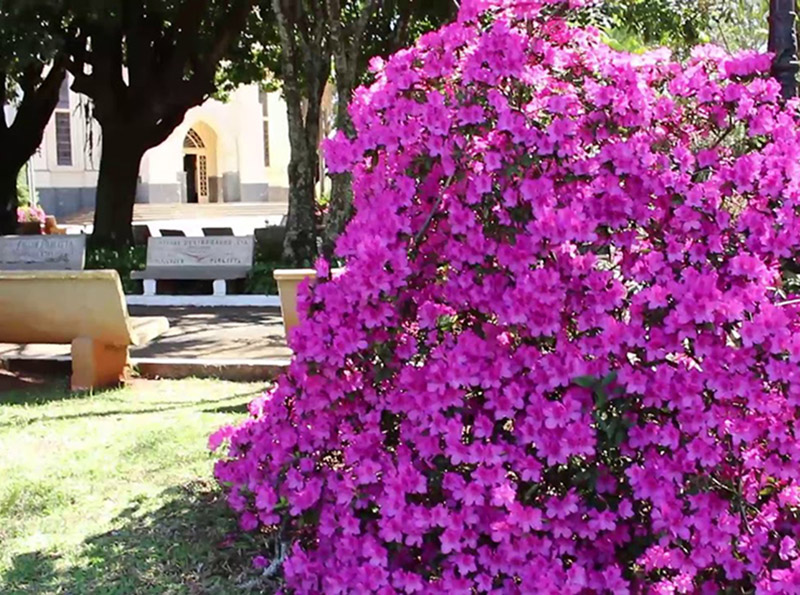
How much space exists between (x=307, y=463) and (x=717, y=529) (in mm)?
1260

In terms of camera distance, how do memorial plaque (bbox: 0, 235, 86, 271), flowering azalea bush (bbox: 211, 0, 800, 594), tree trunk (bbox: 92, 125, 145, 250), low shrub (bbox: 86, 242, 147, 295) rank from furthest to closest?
tree trunk (bbox: 92, 125, 145, 250) → low shrub (bbox: 86, 242, 147, 295) → memorial plaque (bbox: 0, 235, 86, 271) → flowering azalea bush (bbox: 211, 0, 800, 594)

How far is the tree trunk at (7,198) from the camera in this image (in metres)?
20.3

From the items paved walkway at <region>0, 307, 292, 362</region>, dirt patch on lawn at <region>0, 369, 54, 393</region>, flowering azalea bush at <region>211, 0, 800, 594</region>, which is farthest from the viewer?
paved walkway at <region>0, 307, 292, 362</region>

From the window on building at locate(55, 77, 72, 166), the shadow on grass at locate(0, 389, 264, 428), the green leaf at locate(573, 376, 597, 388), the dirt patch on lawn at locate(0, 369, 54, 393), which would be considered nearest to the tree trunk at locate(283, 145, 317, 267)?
the dirt patch on lawn at locate(0, 369, 54, 393)

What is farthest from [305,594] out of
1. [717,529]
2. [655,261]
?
[655,261]

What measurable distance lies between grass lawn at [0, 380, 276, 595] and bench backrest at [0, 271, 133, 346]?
0.50 meters

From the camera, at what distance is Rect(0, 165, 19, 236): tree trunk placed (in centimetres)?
2030

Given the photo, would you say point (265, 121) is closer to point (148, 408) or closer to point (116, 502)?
point (148, 408)

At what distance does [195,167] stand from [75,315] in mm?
45855

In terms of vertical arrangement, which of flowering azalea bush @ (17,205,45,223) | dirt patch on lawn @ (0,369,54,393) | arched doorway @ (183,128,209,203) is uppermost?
arched doorway @ (183,128,209,203)

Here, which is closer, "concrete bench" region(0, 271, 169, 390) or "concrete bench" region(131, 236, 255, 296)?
"concrete bench" region(0, 271, 169, 390)

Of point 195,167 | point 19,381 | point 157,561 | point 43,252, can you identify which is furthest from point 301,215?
point 195,167

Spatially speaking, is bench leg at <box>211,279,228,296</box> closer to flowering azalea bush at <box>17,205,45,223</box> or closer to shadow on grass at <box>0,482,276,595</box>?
shadow on grass at <box>0,482,276,595</box>

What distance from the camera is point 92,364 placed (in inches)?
262
